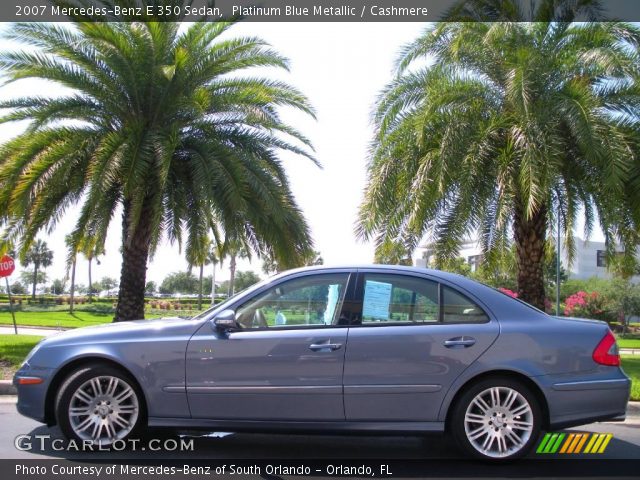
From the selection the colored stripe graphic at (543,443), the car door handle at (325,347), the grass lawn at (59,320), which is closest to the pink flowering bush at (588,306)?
the grass lawn at (59,320)

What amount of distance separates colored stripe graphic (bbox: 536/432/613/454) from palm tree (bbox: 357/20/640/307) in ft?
17.0

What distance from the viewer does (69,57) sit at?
12703mm

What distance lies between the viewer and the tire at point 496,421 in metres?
A: 5.23

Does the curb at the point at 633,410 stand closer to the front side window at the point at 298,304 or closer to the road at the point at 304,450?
the road at the point at 304,450

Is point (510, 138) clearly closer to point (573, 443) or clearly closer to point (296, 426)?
point (573, 443)

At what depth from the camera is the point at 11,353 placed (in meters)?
11.1

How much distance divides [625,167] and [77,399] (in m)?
9.21

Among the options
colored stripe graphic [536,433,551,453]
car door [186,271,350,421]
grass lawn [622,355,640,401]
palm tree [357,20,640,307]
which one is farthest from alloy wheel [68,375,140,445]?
palm tree [357,20,640,307]

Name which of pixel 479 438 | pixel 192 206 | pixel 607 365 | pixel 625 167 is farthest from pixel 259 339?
pixel 192 206

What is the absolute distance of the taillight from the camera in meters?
5.34

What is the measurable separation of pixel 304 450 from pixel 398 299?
4.94 feet

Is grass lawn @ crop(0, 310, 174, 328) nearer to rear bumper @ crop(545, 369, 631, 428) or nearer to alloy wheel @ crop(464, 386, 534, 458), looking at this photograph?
alloy wheel @ crop(464, 386, 534, 458)

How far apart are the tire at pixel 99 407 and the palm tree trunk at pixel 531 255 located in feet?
31.2

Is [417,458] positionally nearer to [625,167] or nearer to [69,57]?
[625,167]
